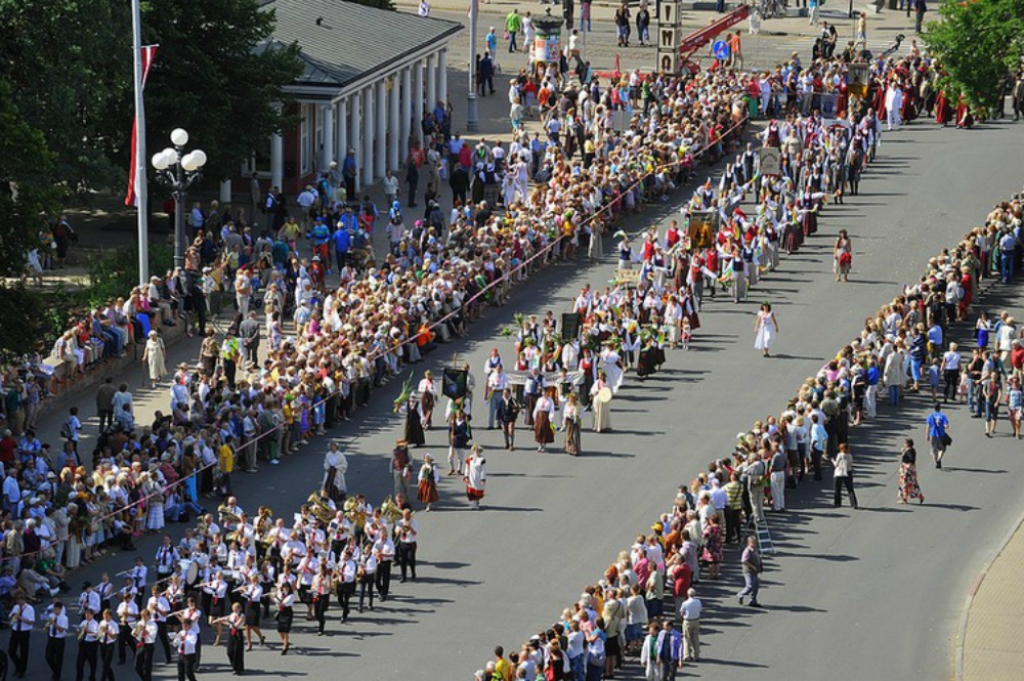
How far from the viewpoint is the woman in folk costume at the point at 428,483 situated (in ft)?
153

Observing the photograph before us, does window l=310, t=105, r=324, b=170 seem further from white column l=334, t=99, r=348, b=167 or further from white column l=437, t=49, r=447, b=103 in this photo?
white column l=437, t=49, r=447, b=103

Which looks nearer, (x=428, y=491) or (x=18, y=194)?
(x=428, y=491)

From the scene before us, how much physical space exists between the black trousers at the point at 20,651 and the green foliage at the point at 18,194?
9315 millimetres

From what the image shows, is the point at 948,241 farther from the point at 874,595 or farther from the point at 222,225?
the point at 874,595

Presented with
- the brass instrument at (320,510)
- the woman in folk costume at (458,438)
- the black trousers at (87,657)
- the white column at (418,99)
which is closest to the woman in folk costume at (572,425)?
the woman in folk costume at (458,438)

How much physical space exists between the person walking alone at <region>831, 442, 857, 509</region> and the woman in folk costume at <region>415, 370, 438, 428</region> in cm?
795

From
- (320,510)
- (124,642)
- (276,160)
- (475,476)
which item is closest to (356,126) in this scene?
(276,160)

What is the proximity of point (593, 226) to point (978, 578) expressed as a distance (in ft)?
65.7

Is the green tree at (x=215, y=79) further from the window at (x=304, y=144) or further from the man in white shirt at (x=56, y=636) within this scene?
the man in white shirt at (x=56, y=636)

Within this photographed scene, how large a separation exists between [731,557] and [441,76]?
3399cm

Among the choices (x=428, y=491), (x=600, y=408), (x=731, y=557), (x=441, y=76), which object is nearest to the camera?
(x=731, y=557)

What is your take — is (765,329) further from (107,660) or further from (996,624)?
(107,660)

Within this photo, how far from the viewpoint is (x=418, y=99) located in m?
75.0

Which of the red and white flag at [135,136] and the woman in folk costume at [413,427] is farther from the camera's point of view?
the red and white flag at [135,136]
